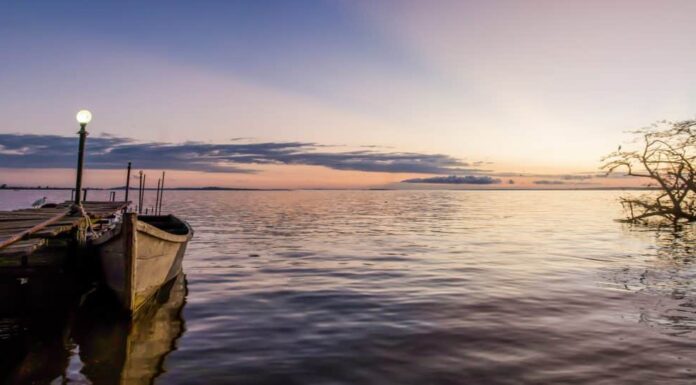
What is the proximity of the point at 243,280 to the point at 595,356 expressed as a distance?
11.0 m

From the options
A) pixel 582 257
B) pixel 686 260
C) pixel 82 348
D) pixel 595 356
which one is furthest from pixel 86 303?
pixel 686 260

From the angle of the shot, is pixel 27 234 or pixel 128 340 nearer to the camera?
pixel 128 340

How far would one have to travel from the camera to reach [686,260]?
67.2ft

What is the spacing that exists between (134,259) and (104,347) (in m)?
1.99

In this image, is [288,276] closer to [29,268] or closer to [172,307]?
[172,307]

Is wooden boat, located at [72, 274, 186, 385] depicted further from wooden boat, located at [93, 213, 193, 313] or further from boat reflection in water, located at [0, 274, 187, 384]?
wooden boat, located at [93, 213, 193, 313]

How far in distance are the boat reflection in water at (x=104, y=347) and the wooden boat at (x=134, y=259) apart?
0.45 metres

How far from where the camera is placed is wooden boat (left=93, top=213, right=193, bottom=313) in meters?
10.3

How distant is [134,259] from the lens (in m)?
10.4

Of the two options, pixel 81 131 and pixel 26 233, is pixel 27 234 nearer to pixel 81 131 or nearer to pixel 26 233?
pixel 26 233

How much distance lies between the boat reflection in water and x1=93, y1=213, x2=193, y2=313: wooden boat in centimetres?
45

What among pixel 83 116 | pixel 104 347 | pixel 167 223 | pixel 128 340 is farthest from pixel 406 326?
pixel 167 223

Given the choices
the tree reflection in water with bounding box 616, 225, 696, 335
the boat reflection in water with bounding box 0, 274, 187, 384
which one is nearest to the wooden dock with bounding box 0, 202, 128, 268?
the boat reflection in water with bounding box 0, 274, 187, 384

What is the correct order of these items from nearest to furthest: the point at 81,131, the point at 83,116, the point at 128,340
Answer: the point at 128,340
the point at 83,116
the point at 81,131
